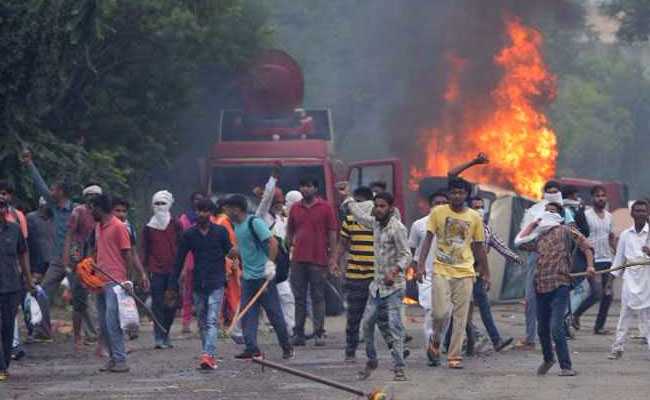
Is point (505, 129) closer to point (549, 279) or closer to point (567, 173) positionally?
point (549, 279)

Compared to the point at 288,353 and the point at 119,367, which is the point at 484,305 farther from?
the point at 119,367

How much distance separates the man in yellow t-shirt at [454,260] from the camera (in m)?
13.7

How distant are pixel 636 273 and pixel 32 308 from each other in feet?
21.0

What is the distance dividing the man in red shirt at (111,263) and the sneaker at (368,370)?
88.9 inches

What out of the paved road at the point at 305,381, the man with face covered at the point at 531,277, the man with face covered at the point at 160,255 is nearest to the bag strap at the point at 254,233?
the paved road at the point at 305,381

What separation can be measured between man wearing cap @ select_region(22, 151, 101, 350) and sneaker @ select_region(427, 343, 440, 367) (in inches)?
150

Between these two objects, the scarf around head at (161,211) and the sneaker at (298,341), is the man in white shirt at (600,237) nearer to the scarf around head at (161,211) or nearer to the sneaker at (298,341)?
the sneaker at (298,341)

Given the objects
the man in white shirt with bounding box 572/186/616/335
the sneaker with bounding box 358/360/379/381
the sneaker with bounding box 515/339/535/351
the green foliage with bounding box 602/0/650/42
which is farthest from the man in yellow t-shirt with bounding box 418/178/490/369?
the green foliage with bounding box 602/0/650/42

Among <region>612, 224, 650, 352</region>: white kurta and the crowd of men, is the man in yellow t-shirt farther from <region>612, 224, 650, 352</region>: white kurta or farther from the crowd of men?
<region>612, 224, 650, 352</region>: white kurta

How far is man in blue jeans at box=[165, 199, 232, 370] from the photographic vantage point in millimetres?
13766

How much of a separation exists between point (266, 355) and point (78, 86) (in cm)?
1107

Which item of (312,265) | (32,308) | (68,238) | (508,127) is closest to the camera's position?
(68,238)

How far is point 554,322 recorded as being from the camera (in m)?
12.9

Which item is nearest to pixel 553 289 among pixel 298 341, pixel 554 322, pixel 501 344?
pixel 554 322
